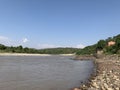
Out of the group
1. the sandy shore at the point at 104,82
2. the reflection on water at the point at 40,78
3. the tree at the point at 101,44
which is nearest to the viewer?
the sandy shore at the point at 104,82

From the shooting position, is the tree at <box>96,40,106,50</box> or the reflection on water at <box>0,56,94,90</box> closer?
the reflection on water at <box>0,56,94,90</box>

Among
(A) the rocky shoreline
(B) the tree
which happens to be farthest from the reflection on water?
(B) the tree

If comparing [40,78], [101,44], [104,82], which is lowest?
[40,78]

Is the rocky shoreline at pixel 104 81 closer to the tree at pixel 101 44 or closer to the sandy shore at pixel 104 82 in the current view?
the sandy shore at pixel 104 82

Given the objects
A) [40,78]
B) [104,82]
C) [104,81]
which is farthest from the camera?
[40,78]

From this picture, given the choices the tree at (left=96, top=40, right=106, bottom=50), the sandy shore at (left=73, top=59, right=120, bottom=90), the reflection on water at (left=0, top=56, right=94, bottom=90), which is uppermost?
the tree at (left=96, top=40, right=106, bottom=50)

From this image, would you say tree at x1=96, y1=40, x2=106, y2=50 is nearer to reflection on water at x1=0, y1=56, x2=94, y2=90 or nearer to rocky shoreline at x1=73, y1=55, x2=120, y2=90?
reflection on water at x1=0, y1=56, x2=94, y2=90

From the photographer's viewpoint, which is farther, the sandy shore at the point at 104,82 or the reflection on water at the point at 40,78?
the reflection on water at the point at 40,78

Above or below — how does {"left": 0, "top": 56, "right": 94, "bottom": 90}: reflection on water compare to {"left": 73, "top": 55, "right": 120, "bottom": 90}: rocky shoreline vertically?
below

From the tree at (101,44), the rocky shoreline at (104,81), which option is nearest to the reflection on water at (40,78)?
the rocky shoreline at (104,81)

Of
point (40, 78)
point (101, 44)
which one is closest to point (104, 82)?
point (40, 78)

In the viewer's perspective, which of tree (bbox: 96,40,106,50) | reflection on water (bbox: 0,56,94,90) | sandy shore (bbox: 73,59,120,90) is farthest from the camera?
tree (bbox: 96,40,106,50)

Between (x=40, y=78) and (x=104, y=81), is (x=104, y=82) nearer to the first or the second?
(x=104, y=81)

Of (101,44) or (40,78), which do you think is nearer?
(40,78)
